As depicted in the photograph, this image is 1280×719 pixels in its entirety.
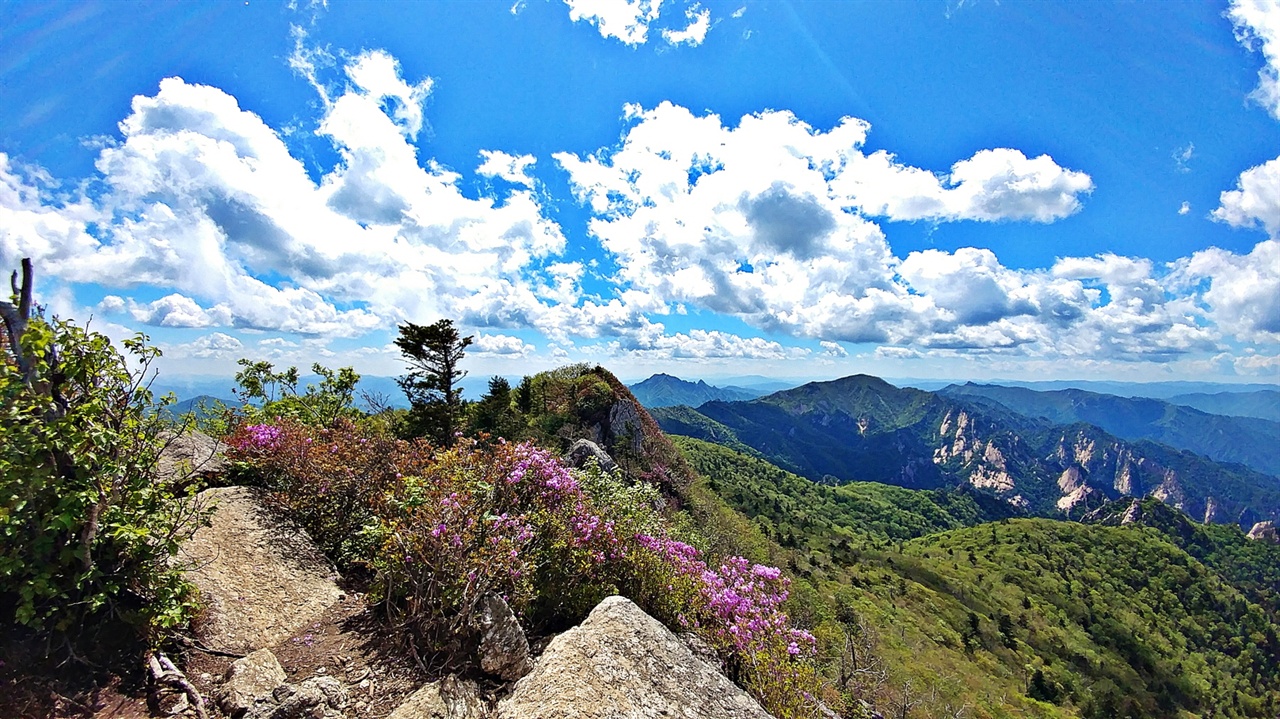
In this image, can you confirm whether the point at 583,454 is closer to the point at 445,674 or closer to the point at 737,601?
the point at 737,601

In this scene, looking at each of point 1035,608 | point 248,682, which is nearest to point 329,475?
point 248,682

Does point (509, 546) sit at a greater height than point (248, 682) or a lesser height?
greater

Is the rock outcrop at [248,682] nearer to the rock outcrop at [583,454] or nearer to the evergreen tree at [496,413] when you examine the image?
the rock outcrop at [583,454]

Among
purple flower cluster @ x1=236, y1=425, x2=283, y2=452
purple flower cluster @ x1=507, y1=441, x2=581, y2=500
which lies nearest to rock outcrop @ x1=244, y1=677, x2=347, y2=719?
purple flower cluster @ x1=507, y1=441, x2=581, y2=500

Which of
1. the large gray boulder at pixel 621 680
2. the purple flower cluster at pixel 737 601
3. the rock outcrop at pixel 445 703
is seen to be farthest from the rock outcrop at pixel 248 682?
the purple flower cluster at pixel 737 601

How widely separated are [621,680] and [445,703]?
5.48 ft

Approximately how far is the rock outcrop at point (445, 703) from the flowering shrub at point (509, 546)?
0.49 meters

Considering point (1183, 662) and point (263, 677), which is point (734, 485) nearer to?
point (1183, 662)

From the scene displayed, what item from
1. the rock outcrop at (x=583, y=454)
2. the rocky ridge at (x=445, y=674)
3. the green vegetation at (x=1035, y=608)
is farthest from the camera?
the green vegetation at (x=1035, y=608)

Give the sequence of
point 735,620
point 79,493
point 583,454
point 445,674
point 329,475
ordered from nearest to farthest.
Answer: point 79,493 → point 445,674 → point 735,620 → point 329,475 → point 583,454

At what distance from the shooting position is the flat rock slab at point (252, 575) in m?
5.96

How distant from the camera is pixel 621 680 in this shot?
4574mm

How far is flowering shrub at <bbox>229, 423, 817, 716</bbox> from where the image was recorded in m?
5.91

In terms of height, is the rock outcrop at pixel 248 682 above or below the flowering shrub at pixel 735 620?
above
